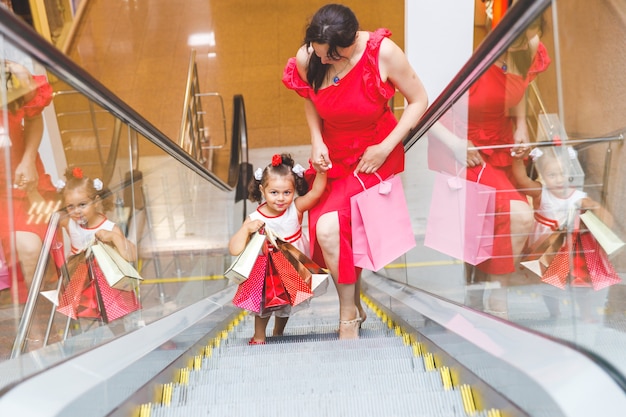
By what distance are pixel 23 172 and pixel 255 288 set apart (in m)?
1.43

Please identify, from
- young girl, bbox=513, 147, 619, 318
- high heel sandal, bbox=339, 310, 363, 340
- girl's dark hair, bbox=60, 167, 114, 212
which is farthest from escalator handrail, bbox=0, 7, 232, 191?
young girl, bbox=513, 147, 619, 318

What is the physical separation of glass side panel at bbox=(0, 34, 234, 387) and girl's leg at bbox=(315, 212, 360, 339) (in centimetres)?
87

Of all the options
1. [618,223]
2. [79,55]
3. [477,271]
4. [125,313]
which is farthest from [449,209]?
[79,55]

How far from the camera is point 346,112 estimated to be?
3.34m

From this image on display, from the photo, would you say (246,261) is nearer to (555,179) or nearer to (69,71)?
(69,71)

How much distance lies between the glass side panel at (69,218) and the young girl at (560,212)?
164 cm

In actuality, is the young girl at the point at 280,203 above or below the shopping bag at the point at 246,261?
above

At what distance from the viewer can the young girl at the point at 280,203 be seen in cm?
363

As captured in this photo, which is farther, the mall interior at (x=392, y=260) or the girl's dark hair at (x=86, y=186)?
the girl's dark hair at (x=86, y=186)

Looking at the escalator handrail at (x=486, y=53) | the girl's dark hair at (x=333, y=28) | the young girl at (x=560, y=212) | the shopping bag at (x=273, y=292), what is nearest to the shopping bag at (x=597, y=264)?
the young girl at (x=560, y=212)

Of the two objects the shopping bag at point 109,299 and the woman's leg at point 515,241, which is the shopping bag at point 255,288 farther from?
the woman's leg at point 515,241

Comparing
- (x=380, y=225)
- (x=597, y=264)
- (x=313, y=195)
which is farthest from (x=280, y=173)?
(x=597, y=264)

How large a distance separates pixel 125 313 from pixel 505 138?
1794mm

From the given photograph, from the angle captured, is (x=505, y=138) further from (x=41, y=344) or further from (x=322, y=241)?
(x=41, y=344)
